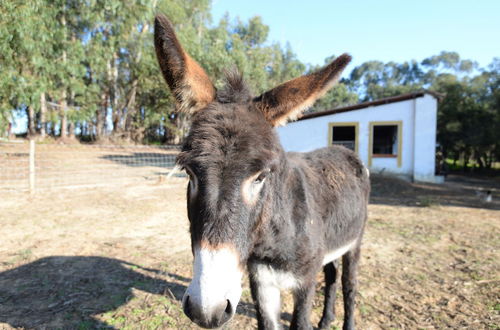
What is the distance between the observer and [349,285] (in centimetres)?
312

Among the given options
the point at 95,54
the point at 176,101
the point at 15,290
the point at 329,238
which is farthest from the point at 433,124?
the point at 95,54

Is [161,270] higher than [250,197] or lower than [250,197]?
lower

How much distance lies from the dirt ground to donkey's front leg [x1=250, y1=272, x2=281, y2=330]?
690 millimetres

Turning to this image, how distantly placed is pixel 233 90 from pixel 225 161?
74cm

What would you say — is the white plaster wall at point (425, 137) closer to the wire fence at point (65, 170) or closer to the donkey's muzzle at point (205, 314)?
the wire fence at point (65, 170)

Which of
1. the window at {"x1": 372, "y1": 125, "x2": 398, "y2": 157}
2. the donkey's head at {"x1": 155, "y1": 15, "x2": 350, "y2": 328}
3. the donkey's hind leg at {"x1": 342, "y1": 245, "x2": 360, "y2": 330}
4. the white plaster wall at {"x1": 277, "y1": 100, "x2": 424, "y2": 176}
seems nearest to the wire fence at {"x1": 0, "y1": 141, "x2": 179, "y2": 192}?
the white plaster wall at {"x1": 277, "y1": 100, "x2": 424, "y2": 176}

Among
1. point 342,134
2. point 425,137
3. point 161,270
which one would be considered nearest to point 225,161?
point 161,270

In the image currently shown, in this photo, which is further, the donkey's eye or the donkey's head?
the donkey's eye

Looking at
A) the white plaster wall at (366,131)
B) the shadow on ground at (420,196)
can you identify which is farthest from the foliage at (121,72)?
the shadow on ground at (420,196)

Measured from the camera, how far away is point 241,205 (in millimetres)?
1567

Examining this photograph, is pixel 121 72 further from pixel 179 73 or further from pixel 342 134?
pixel 179 73

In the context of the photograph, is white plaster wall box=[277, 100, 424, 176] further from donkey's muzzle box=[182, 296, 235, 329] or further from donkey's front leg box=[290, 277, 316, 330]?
donkey's muzzle box=[182, 296, 235, 329]

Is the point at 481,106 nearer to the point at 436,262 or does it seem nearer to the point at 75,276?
the point at 436,262

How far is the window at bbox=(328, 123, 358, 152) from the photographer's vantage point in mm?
16047
